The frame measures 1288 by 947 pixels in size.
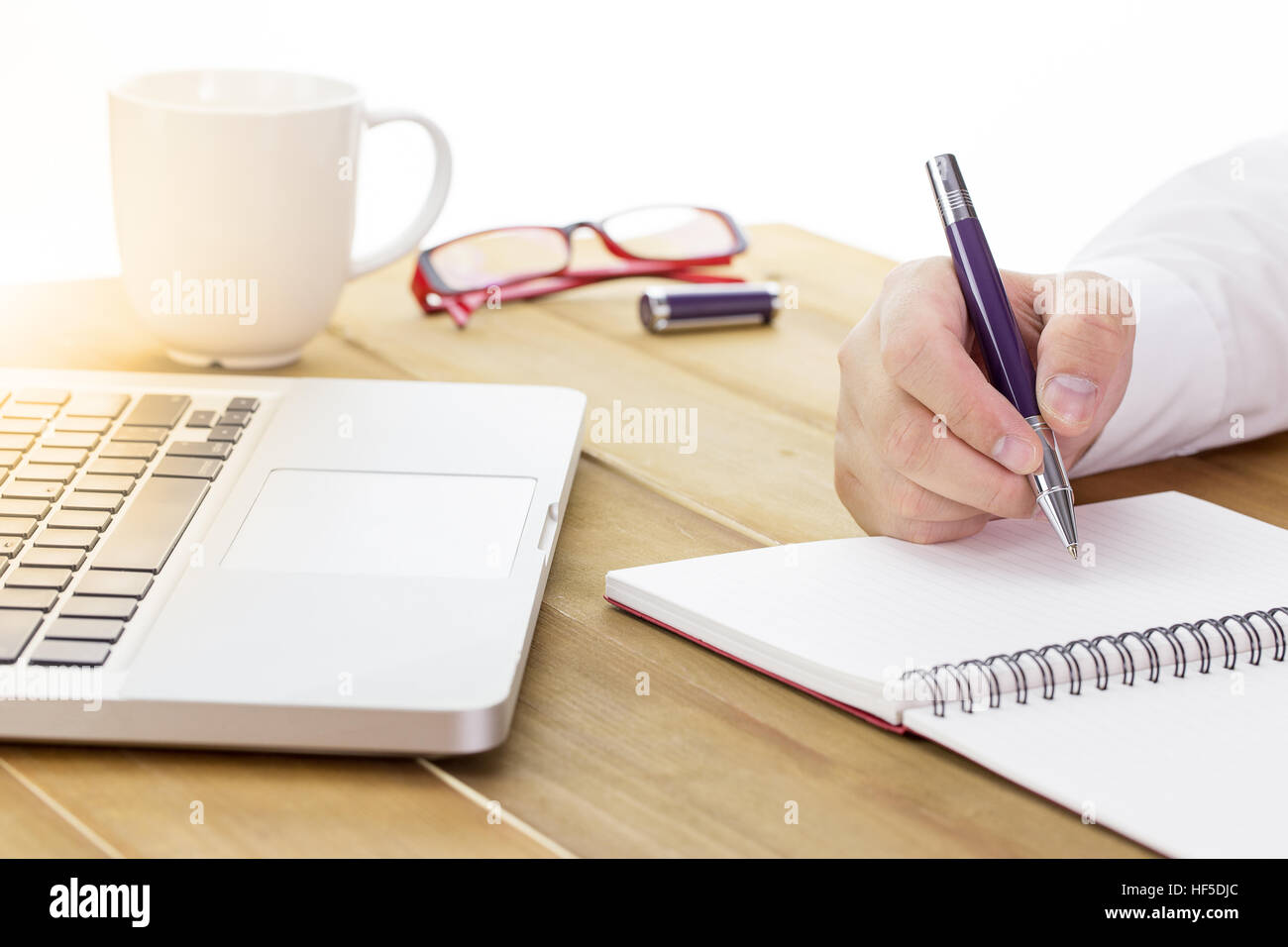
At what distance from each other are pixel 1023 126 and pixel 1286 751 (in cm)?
238

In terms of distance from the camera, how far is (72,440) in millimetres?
671

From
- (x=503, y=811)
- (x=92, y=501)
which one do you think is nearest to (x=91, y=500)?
(x=92, y=501)

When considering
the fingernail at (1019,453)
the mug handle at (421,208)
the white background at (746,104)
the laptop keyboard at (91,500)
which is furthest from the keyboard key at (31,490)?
the white background at (746,104)

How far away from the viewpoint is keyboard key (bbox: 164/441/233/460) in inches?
26.4

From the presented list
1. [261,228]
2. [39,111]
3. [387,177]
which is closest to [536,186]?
[387,177]

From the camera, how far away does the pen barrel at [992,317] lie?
25.2 inches

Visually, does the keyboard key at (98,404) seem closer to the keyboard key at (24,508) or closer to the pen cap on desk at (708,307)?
the keyboard key at (24,508)

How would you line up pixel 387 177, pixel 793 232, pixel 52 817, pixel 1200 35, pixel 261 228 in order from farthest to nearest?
pixel 387 177
pixel 1200 35
pixel 793 232
pixel 261 228
pixel 52 817

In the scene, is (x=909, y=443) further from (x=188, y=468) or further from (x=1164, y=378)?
(x=188, y=468)

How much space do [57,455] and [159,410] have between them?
0.08 meters

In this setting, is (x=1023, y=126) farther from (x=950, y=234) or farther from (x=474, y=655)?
(x=474, y=655)

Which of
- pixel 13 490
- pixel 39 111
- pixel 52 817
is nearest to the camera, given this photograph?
pixel 52 817

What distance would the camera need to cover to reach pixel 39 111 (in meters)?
2.15

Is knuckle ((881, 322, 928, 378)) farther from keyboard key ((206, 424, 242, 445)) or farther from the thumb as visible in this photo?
keyboard key ((206, 424, 242, 445))
